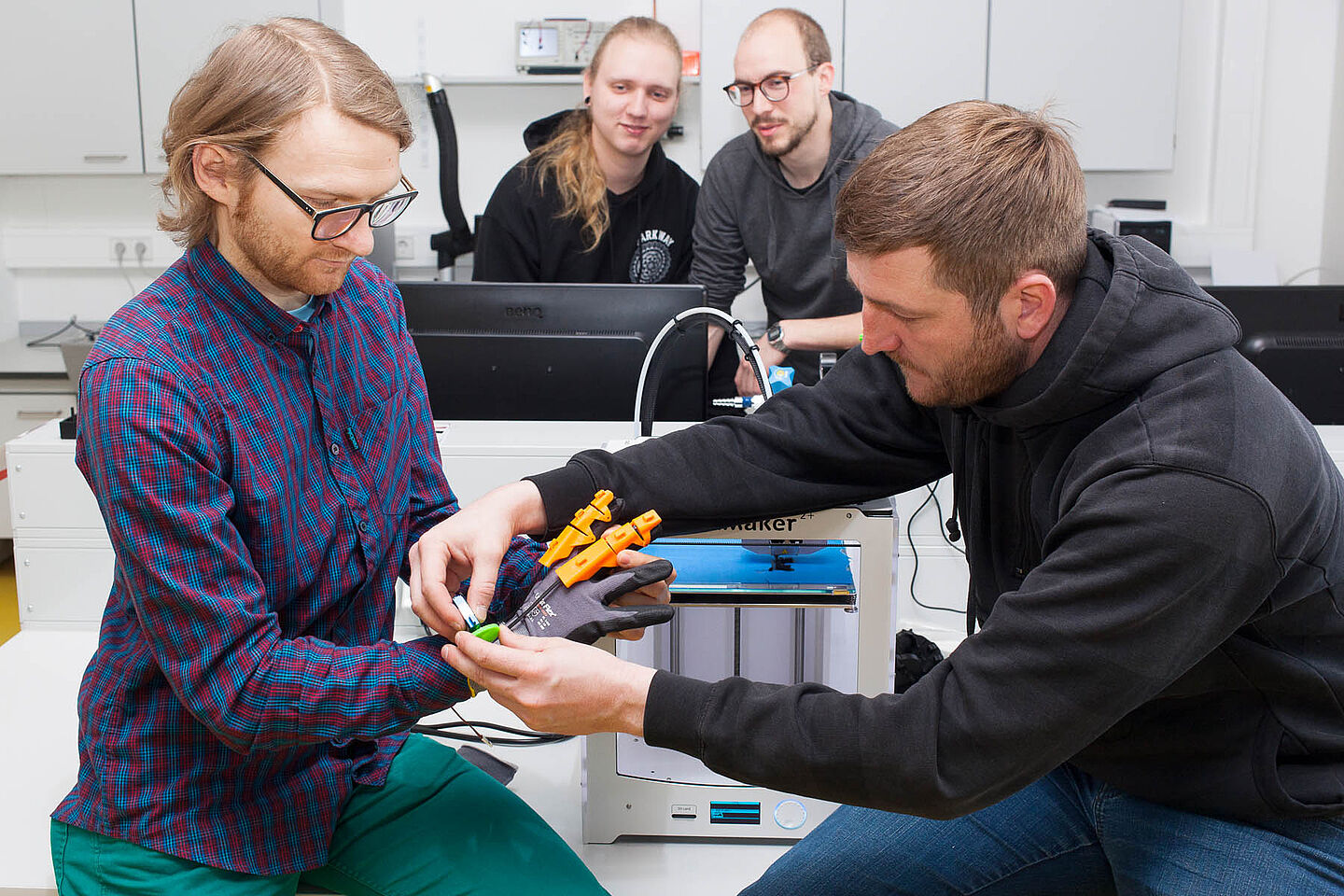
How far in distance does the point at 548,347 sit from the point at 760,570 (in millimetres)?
706

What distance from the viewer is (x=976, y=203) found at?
1.04 m

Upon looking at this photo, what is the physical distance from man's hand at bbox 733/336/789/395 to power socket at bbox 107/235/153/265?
7.99 ft

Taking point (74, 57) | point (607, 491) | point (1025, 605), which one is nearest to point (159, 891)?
point (607, 491)

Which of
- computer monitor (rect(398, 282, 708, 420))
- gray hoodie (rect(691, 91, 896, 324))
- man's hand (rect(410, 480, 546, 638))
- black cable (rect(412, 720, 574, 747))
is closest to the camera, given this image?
man's hand (rect(410, 480, 546, 638))

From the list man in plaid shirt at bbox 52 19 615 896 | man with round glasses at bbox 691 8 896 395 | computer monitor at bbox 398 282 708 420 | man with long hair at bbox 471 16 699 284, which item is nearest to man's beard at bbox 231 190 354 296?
man in plaid shirt at bbox 52 19 615 896

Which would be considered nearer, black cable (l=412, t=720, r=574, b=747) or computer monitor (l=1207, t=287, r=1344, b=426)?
black cable (l=412, t=720, r=574, b=747)

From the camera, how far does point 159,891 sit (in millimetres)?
1139

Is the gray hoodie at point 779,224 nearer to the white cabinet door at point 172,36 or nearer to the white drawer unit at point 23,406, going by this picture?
the white cabinet door at point 172,36

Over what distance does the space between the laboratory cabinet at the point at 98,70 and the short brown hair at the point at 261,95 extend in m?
2.66

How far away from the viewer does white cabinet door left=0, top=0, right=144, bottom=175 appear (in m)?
3.55

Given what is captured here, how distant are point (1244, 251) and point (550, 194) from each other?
2150mm

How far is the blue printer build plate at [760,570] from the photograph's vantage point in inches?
50.1

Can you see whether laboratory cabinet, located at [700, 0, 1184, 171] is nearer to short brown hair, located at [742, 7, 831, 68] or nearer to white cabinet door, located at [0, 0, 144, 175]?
short brown hair, located at [742, 7, 831, 68]

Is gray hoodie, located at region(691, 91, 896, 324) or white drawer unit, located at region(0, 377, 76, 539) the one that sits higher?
gray hoodie, located at region(691, 91, 896, 324)
